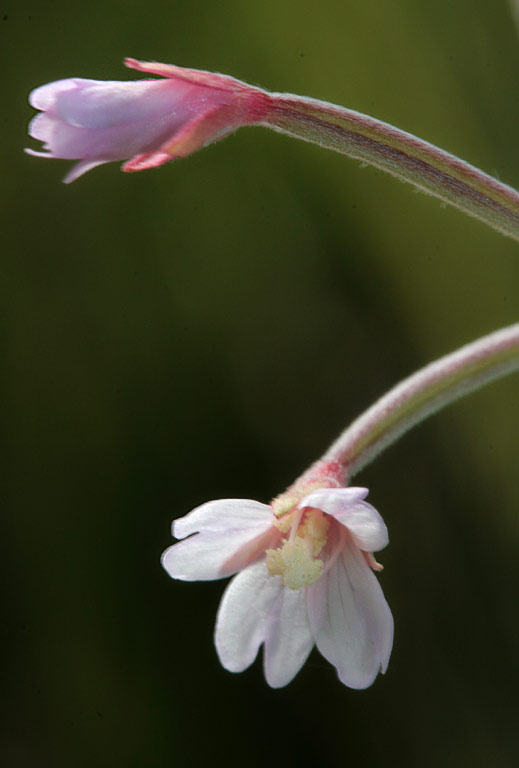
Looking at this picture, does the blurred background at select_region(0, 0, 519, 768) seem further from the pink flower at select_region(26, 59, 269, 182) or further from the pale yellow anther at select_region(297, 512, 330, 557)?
the pink flower at select_region(26, 59, 269, 182)

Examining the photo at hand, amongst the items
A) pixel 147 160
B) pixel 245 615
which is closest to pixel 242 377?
pixel 245 615

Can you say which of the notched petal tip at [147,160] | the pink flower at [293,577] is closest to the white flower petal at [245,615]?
the pink flower at [293,577]

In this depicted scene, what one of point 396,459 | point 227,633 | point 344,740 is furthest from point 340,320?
point 227,633

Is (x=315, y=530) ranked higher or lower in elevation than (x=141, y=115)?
lower

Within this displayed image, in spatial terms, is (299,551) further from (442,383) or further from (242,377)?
(242,377)

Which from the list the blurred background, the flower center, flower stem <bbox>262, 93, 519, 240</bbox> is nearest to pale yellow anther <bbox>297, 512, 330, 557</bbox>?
the flower center

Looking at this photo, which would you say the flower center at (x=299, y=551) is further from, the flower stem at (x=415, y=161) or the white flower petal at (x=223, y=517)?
the flower stem at (x=415, y=161)

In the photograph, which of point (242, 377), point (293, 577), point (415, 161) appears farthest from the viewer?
point (242, 377)
